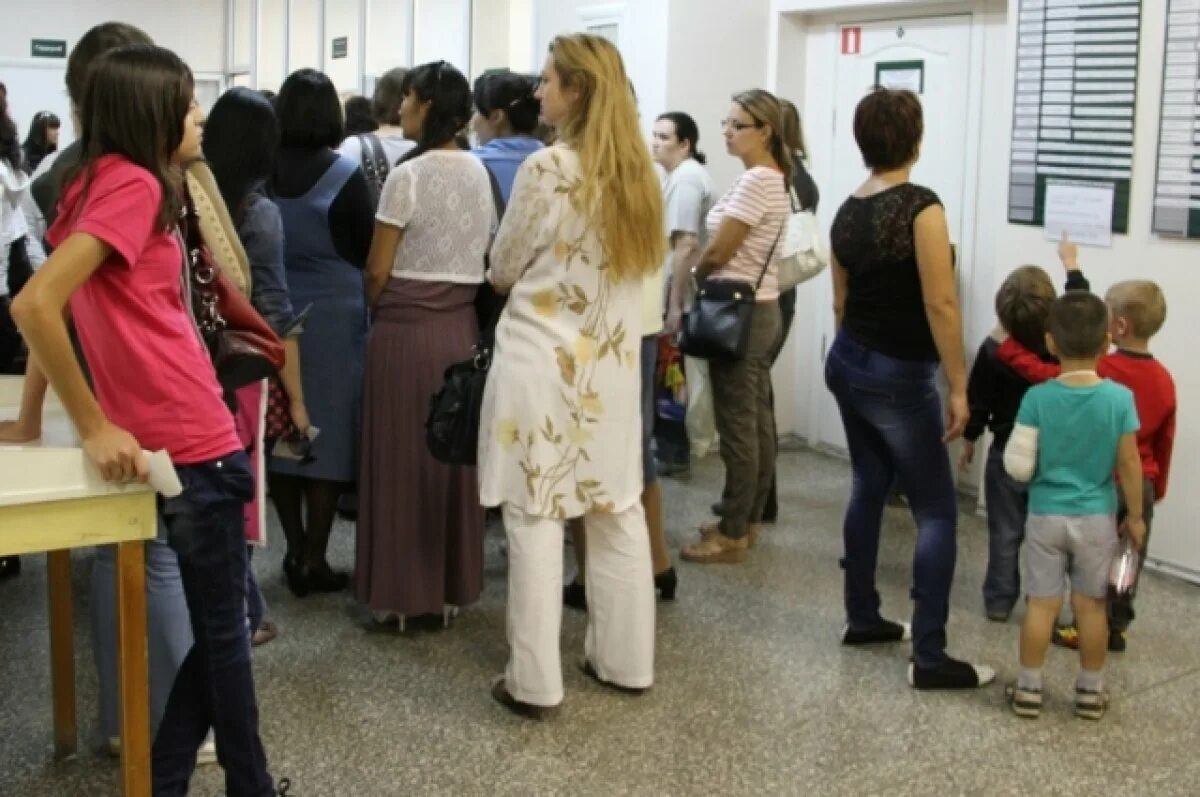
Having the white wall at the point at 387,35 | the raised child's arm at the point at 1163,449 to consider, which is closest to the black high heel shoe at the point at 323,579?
the raised child's arm at the point at 1163,449

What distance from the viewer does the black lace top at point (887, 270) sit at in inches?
128

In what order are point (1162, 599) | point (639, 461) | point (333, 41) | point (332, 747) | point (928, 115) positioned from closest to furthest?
point (332, 747) < point (639, 461) < point (1162, 599) < point (928, 115) < point (333, 41)

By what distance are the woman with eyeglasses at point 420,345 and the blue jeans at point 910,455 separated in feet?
3.14

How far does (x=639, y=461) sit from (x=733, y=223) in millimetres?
1167

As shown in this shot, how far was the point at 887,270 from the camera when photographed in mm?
3289

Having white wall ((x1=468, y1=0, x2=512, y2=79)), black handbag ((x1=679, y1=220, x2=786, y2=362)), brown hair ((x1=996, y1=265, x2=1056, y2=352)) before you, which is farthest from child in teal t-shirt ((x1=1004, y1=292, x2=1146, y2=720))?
white wall ((x1=468, y1=0, x2=512, y2=79))

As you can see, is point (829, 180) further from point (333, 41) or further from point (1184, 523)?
point (333, 41)

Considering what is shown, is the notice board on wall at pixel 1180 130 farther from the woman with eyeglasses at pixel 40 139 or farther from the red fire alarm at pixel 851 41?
the woman with eyeglasses at pixel 40 139

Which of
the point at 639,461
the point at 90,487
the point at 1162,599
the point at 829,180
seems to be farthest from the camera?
the point at 829,180

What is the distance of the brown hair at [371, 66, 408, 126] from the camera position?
4.82m

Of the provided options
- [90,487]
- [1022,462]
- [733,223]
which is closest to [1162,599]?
[1022,462]

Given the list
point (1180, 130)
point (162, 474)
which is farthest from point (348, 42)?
point (162, 474)

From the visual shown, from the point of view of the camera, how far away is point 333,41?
8.93 metres

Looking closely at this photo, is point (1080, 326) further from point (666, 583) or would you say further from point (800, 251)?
point (800, 251)
